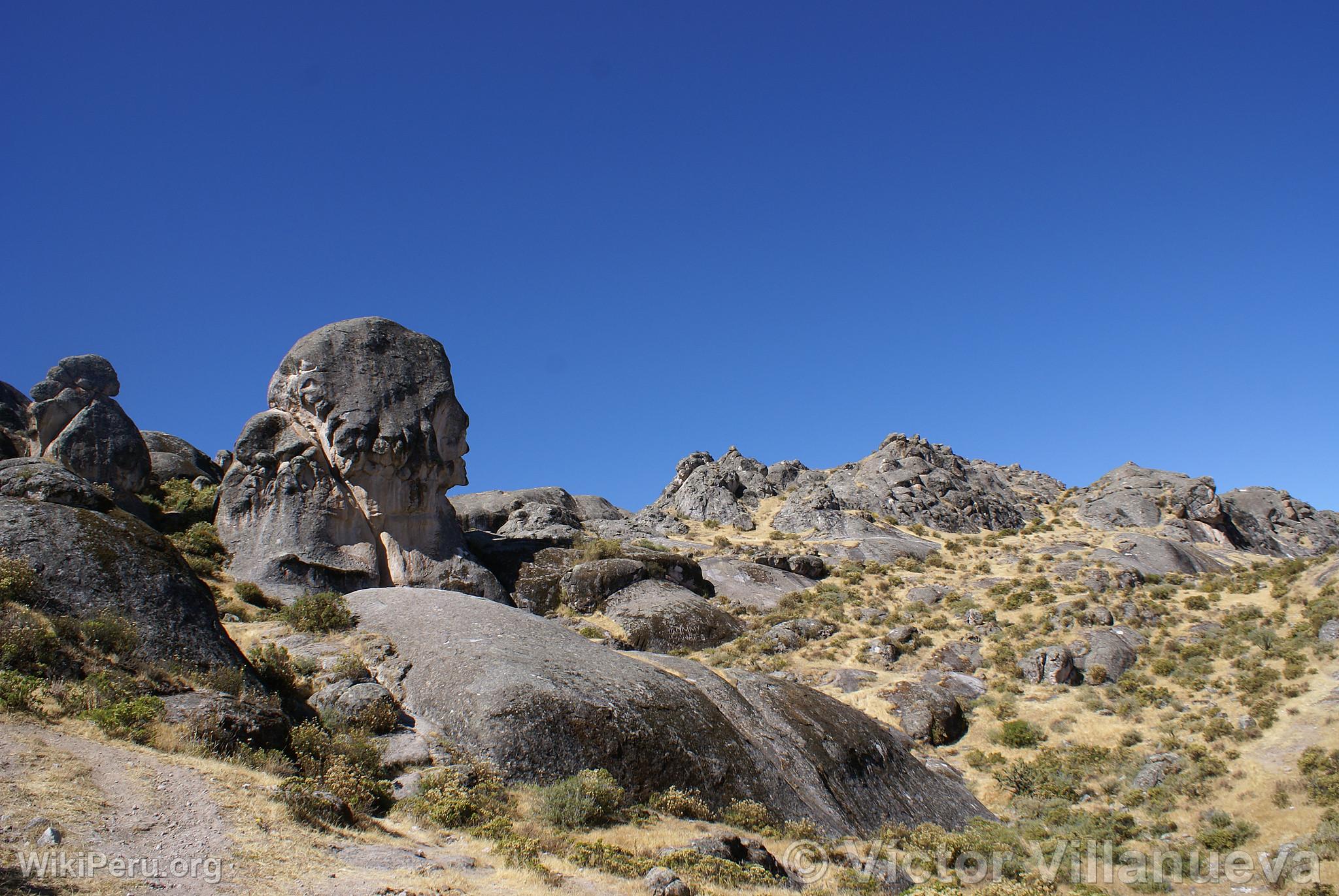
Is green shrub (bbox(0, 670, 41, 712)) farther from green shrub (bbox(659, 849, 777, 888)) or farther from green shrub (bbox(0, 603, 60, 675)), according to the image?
green shrub (bbox(659, 849, 777, 888))

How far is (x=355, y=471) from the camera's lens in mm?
30391

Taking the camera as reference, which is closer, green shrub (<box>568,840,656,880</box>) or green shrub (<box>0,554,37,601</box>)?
green shrub (<box>568,840,656,880</box>)

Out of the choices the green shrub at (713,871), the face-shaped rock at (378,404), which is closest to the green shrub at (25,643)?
A: the green shrub at (713,871)

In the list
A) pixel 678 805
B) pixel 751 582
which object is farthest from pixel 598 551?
pixel 678 805

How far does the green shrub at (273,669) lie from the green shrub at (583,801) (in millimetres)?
5944

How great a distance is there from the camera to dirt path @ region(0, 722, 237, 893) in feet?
27.8

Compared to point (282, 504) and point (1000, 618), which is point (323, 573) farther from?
point (1000, 618)

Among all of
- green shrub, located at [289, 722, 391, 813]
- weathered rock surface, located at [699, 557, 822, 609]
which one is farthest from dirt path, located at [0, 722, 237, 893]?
weathered rock surface, located at [699, 557, 822, 609]

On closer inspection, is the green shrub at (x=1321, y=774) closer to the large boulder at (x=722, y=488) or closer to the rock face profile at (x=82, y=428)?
the large boulder at (x=722, y=488)

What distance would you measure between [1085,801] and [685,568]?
1750 cm

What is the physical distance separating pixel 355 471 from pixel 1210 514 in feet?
158

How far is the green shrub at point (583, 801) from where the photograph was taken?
13.9 meters

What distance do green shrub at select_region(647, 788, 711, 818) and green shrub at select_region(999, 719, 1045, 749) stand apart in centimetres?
1295

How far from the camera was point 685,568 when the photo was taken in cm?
3541
